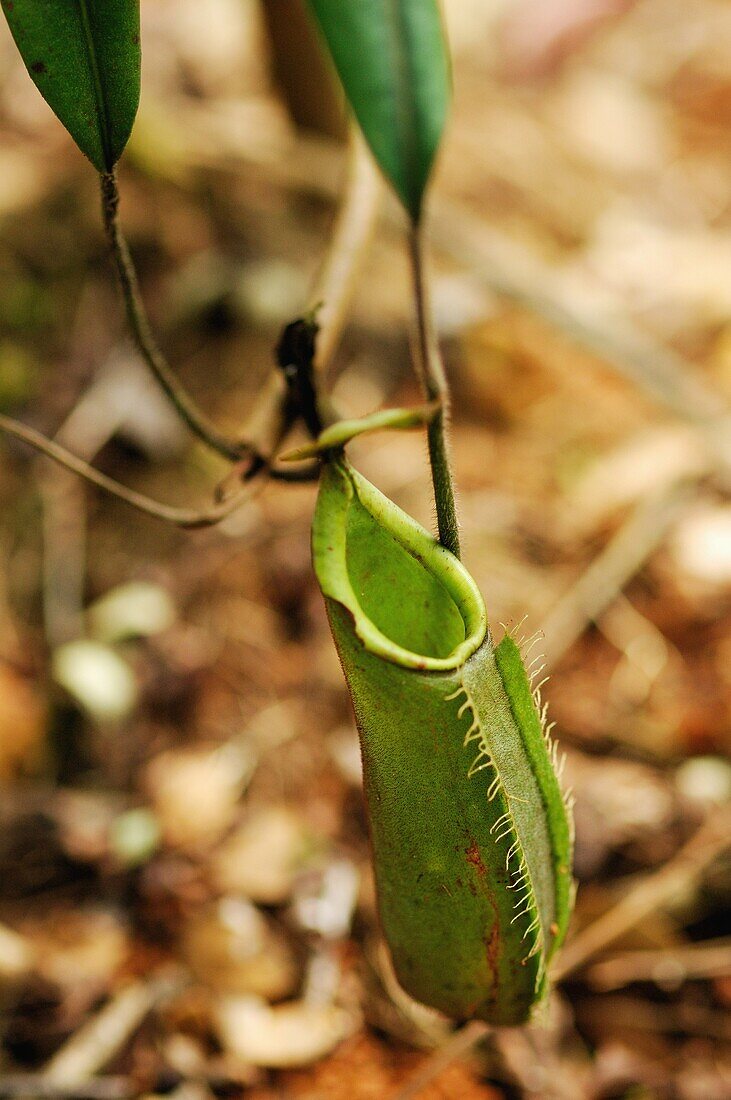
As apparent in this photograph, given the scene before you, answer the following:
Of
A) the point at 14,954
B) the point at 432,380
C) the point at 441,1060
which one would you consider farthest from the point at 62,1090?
the point at 432,380

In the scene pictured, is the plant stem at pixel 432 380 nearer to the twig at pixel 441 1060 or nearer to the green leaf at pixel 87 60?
the green leaf at pixel 87 60

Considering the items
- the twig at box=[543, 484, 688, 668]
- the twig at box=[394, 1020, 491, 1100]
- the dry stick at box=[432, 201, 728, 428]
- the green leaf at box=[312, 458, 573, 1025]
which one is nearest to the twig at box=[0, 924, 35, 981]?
the twig at box=[394, 1020, 491, 1100]

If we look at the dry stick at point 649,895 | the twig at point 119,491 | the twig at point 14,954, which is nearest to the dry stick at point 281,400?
the twig at point 119,491

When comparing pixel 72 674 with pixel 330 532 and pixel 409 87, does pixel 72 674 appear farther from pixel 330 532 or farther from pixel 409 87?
pixel 409 87

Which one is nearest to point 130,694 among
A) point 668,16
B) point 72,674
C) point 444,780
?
point 72,674

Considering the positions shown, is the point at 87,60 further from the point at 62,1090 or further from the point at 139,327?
the point at 62,1090
